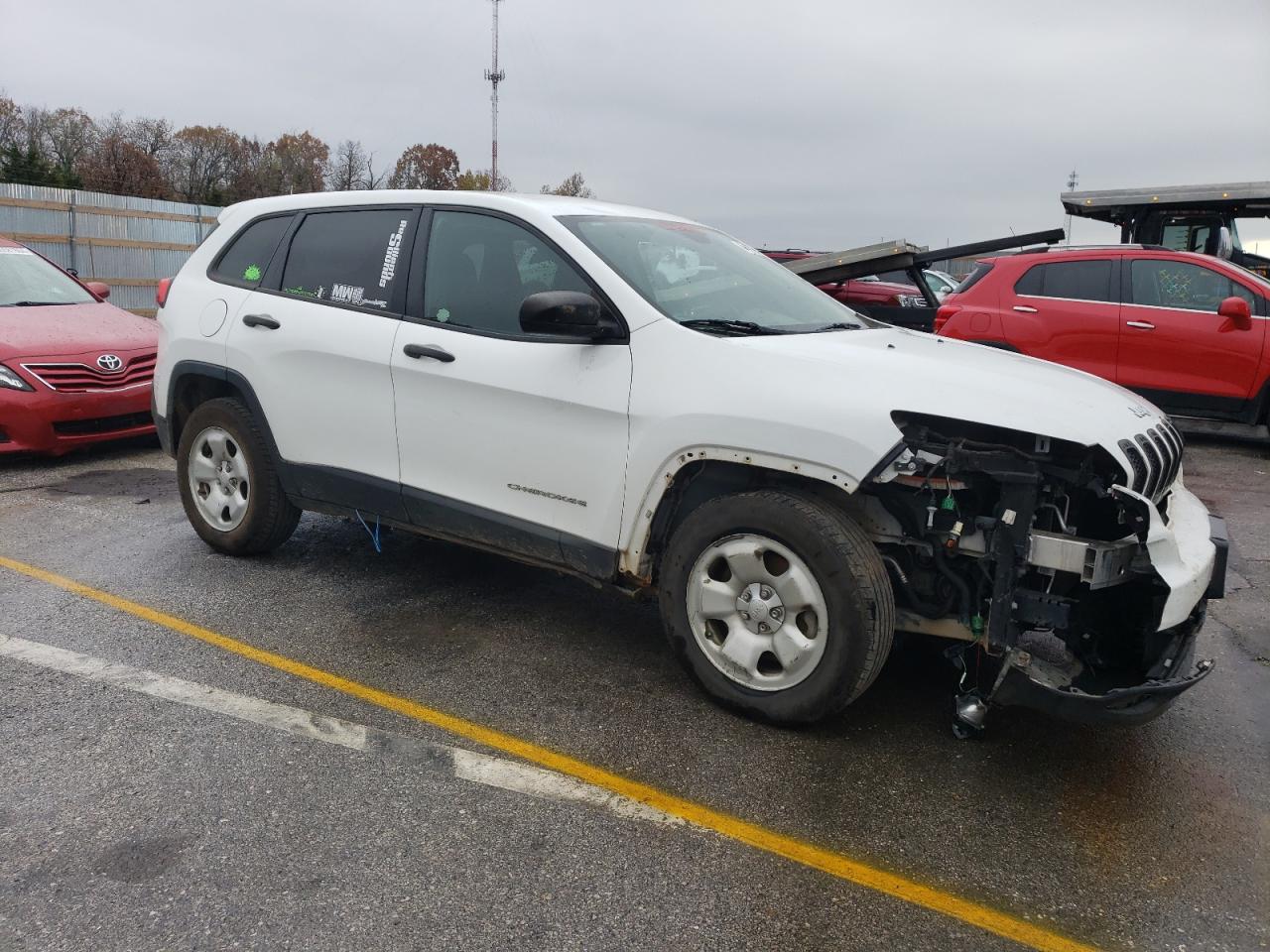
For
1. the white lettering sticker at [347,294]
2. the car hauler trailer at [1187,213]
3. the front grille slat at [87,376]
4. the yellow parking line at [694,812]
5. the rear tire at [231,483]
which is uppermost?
the car hauler trailer at [1187,213]

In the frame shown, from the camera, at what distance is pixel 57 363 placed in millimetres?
7449

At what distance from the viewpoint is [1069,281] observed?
959cm

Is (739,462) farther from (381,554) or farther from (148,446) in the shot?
(148,446)

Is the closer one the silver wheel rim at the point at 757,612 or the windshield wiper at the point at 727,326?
the silver wheel rim at the point at 757,612

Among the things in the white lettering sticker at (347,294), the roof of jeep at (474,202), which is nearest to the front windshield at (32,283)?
the roof of jeep at (474,202)

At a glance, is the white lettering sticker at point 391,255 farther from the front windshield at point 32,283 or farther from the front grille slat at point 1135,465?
the front windshield at point 32,283

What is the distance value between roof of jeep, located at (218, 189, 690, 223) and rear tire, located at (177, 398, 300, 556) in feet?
3.44

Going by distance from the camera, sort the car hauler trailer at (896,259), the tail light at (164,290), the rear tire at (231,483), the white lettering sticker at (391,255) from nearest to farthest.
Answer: the white lettering sticker at (391,255)
the rear tire at (231,483)
the tail light at (164,290)
the car hauler trailer at (896,259)

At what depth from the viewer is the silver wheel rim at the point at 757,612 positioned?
3393 mm

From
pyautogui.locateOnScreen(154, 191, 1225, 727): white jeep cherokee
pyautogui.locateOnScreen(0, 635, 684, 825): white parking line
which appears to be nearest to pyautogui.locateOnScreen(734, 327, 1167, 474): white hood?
pyautogui.locateOnScreen(154, 191, 1225, 727): white jeep cherokee

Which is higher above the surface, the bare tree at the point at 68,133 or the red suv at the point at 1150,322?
the bare tree at the point at 68,133

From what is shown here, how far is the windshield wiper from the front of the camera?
3.75 m

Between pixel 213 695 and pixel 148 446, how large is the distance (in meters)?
5.56

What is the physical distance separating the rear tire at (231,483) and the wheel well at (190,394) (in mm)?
100
